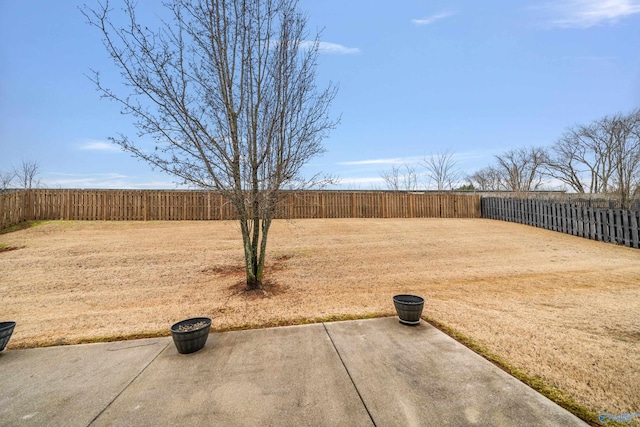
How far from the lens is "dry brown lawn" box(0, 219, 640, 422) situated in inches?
127

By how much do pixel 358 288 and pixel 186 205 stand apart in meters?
12.0

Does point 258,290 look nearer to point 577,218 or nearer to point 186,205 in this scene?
point 186,205

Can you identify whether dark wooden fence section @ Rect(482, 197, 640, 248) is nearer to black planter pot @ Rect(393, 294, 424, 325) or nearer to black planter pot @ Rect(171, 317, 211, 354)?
black planter pot @ Rect(393, 294, 424, 325)

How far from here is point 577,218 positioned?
1205cm

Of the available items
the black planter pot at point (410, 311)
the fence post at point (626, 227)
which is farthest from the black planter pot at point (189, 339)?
the fence post at point (626, 227)

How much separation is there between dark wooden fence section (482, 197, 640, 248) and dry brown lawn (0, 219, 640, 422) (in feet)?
2.08

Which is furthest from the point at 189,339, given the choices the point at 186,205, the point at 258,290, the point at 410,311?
the point at 186,205

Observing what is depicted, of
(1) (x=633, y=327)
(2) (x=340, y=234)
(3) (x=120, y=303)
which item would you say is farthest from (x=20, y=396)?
(2) (x=340, y=234)

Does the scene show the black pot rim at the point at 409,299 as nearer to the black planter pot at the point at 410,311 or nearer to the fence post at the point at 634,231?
the black planter pot at the point at 410,311

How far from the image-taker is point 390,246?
9.62 m

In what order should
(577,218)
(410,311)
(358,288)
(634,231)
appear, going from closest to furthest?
(410,311) → (358,288) → (634,231) → (577,218)

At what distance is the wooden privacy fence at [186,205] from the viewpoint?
12.6 metres

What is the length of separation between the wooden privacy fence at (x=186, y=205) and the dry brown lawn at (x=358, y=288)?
2.20 meters

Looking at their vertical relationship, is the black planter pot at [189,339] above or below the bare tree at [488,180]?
below
